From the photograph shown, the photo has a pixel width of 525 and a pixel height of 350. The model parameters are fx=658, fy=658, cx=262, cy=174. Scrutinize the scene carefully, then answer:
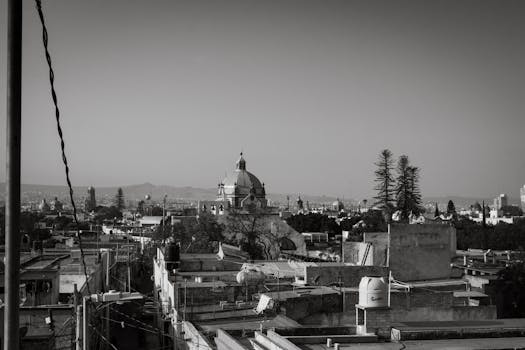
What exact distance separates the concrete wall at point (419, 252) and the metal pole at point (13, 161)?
24487mm

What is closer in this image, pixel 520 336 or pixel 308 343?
pixel 308 343

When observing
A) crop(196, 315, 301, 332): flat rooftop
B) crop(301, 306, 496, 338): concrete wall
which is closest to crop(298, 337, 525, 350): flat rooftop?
crop(196, 315, 301, 332): flat rooftop

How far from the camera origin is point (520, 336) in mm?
13688

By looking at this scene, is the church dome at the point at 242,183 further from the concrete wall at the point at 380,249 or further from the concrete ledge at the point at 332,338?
the concrete ledge at the point at 332,338

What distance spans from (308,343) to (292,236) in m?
39.1

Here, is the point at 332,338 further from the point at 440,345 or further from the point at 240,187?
the point at 240,187

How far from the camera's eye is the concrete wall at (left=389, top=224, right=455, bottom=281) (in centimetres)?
2806

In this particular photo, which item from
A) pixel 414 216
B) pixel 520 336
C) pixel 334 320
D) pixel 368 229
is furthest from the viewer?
pixel 368 229

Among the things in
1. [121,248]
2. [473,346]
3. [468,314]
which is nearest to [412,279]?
[468,314]

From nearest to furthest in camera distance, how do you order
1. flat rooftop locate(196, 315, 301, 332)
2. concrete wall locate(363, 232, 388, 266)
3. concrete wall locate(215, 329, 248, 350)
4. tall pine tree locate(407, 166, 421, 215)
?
1. concrete wall locate(215, 329, 248, 350)
2. flat rooftop locate(196, 315, 301, 332)
3. concrete wall locate(363, 232, 388, 266)
4. tall pine tree locate(407, 166, 421, 215)

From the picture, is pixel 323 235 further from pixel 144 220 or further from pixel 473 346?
pixel 473 346

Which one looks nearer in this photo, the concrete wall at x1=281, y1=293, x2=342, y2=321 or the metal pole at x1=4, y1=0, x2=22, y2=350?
the metal pole at x1=4, y1=0, x2=22, y2=350

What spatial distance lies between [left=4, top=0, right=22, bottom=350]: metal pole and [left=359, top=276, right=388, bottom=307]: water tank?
11.5 meters

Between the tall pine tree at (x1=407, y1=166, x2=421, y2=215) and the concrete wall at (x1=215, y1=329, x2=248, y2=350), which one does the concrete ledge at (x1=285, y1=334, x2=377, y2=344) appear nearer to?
the concrete wall at (x1=215, y1=329, x2=248, y2=350)
